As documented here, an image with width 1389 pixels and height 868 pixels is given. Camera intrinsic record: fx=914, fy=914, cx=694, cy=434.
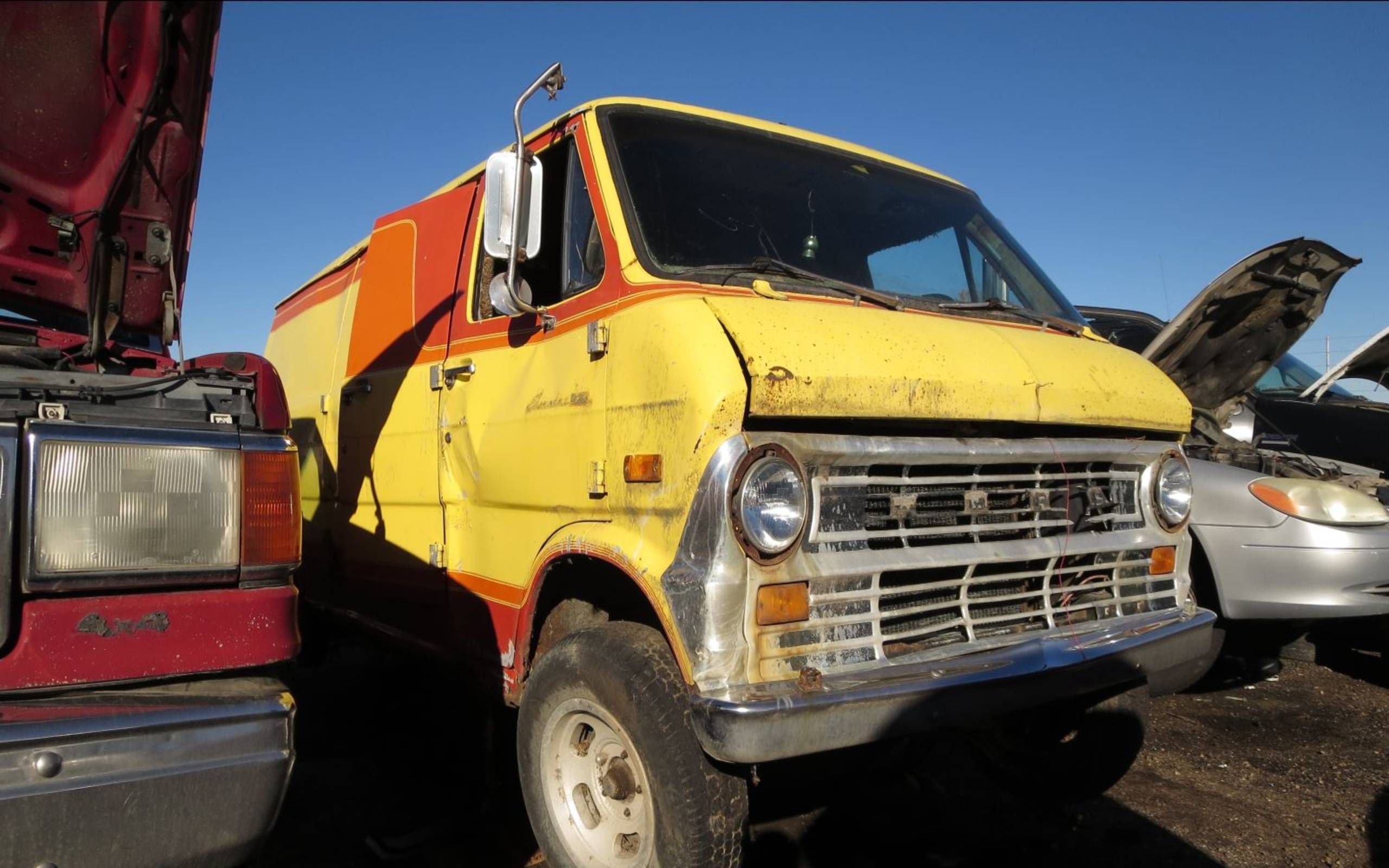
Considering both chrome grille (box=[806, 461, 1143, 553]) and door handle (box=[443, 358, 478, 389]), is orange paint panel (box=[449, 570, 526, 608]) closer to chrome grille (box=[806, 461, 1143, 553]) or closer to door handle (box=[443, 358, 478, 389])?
door handle (box=[443, 358, 478, 389])

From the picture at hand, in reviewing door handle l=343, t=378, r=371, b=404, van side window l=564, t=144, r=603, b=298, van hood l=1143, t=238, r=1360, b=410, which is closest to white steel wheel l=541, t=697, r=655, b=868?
van side window l=564, t=144, r=603, b=298

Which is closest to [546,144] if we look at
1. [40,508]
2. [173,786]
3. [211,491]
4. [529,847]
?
[211,491]

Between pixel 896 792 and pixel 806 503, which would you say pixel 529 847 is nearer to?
pixel 896 792

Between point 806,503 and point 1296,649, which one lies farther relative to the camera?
point 1296,649

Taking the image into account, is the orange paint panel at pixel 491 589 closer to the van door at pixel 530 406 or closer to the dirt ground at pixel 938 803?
the van door at pixel 530 406

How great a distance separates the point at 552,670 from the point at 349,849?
1.47 m

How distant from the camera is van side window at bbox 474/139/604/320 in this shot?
315 cm

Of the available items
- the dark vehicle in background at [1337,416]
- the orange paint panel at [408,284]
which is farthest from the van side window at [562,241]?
the dark vehicle in background at [1337,416]

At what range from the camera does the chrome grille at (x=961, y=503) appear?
2.50 meters

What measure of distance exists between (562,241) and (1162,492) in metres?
2.34

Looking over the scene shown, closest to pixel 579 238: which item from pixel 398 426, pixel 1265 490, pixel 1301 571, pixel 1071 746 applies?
pixel 398 426

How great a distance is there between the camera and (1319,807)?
385cm

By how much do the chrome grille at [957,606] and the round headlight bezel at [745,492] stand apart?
0.13 m

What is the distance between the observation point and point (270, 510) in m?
2.38
